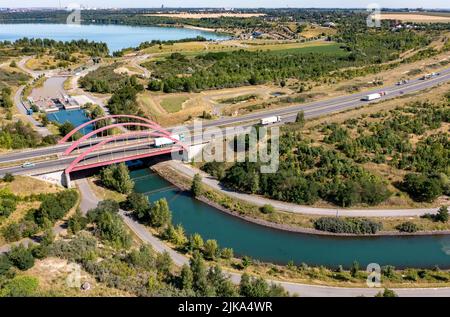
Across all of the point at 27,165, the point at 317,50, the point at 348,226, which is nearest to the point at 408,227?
the point at 348,226

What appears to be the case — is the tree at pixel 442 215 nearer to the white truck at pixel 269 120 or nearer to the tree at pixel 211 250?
the tree at pixel 211 250

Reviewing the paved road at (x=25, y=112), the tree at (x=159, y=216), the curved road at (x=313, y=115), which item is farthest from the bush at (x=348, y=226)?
the paved road at (x=25, y=112)

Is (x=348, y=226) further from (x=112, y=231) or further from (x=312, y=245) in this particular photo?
(x=112, y=231)

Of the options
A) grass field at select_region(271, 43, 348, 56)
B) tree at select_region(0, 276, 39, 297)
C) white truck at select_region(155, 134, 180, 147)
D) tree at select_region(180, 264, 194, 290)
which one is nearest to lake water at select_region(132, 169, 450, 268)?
tree at select_region(180, 264, 194, 290)

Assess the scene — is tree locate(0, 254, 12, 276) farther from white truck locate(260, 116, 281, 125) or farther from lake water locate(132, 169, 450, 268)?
white truck locate(260, 116, 281, 125)

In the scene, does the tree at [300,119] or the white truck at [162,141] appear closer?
the white truck at [162,141]

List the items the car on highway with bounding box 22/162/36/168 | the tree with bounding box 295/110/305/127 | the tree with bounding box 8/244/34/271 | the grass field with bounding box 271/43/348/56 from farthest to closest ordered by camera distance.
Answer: the grass field with bounding box 271/43/348/56 < the tree with bounding box 295/110/305/127 < the car on highway with bounding box 22/162/36/168 < the tree with bounding box 8/244/34/271
